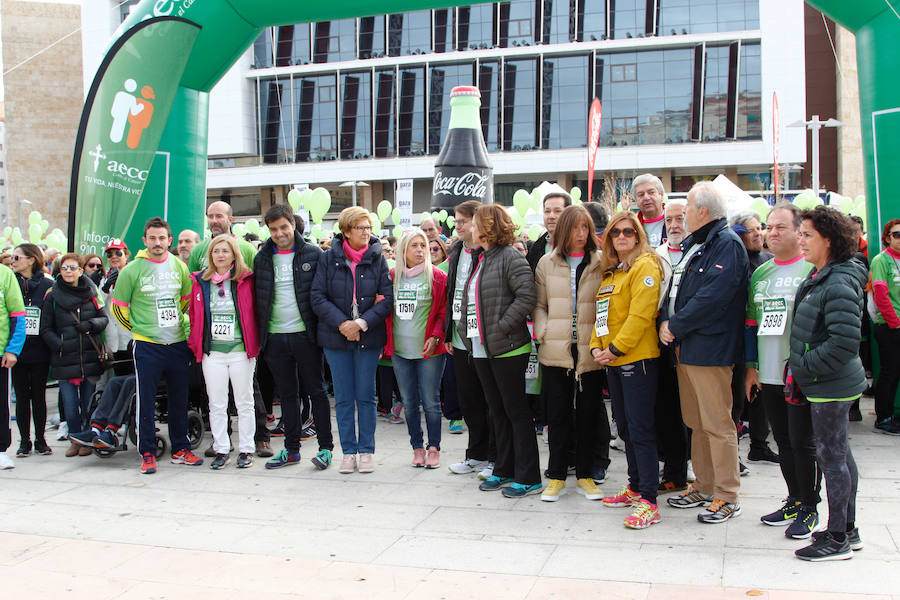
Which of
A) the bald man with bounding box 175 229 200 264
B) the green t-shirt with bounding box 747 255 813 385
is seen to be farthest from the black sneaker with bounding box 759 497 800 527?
the bald man with bounding box 175 229 200 264

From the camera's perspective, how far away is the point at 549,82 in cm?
4878

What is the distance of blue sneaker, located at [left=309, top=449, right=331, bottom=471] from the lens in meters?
6.53

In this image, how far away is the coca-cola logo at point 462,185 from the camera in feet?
57.8

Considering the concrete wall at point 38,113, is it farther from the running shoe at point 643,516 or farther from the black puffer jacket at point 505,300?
the running shoe at point 643,516

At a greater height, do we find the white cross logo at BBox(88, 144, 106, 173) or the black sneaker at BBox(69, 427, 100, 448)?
the white cross logo at BBox(88, 144, 106, 173)

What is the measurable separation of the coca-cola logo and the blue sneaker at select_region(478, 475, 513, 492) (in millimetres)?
12180

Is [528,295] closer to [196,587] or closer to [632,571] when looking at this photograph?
[632,571]

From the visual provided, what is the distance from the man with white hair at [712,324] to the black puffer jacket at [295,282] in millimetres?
2797

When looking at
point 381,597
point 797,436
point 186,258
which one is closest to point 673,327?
point 797,436

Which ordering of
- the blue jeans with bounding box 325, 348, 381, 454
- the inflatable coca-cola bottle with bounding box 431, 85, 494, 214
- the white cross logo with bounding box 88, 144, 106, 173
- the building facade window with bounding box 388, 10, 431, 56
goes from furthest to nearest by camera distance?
the building facade window with bounding box 388, 10, 431, 56 → the inflatable coca-cola bottle with bounding box 431, 85, 494, 214 → the white cross logo with bounding box 88, 144, 106, 173 → the blue jeans with bounding box 325, 348, 381, 454

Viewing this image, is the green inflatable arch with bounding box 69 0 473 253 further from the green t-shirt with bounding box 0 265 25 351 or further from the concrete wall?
the concrete wall

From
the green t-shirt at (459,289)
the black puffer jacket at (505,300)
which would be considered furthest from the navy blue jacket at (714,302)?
the green t-shirt at (459,289)

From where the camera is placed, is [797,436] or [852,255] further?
[797,436]

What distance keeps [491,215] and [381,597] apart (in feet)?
9.04
